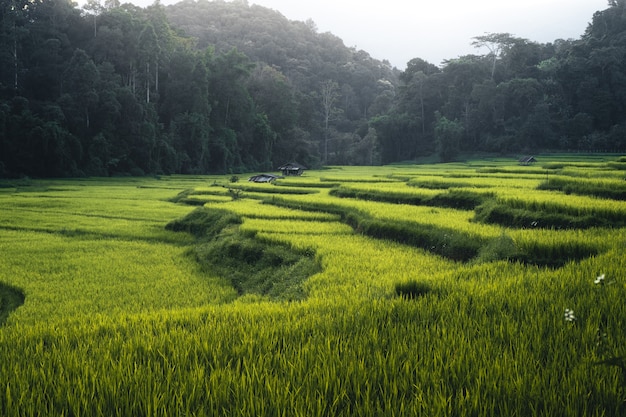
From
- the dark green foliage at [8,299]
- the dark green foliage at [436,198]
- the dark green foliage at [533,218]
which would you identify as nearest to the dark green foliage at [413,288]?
the dark green foliage at [533,218]

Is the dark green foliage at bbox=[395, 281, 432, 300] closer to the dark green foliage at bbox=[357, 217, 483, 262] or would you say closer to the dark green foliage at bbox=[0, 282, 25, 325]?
the dark green foliage at bbox=[357, 217, 483, 262]

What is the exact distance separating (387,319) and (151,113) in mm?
42468

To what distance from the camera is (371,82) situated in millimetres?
92625

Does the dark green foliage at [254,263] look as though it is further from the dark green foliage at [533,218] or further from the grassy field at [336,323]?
the dark green foliage at [533,218]

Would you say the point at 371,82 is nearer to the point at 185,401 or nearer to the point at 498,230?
the point at 498,230

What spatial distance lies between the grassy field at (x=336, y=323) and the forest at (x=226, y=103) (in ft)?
91.2

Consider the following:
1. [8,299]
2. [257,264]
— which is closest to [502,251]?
[257,264]

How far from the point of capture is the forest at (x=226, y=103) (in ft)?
118

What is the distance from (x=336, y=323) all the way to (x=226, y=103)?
52.8 metres

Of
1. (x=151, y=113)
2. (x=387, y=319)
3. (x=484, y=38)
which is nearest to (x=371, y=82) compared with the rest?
(x=484, y=38)

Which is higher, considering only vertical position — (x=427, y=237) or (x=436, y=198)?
(x=436, y=198)

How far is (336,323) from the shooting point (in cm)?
395

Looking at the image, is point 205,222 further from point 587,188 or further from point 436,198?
point 587,188

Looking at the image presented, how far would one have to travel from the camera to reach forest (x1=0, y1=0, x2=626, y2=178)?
35.8 m
